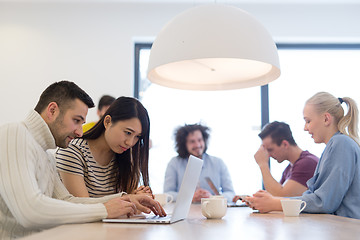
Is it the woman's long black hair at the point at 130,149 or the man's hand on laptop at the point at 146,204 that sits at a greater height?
the woman's long black hair at the point at 130,149

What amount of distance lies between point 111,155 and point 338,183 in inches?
41.4

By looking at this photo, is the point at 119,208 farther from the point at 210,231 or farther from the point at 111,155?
the point at 111,155

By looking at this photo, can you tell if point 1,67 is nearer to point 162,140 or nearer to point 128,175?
point 162,140

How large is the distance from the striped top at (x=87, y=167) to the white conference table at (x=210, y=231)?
52 cm

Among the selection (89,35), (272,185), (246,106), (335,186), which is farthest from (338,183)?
(89,35)

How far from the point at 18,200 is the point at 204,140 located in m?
2.58

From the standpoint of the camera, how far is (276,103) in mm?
4367

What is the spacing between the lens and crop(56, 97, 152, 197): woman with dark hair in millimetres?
1748

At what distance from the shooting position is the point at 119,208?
4.50 feet

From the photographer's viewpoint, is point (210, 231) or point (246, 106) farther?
point (246, 106)

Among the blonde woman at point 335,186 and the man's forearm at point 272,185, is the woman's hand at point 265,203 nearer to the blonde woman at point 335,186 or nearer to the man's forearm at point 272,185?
the blonde woman at point 335,186

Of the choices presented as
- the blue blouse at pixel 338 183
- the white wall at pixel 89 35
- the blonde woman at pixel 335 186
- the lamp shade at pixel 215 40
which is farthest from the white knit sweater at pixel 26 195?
the white wall at pixel 89 35

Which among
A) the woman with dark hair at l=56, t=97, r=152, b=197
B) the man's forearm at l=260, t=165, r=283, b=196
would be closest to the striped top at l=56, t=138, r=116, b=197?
the woman with dark hair at l=56, t=97, r=152, b=197

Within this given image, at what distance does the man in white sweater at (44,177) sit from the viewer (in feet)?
4.03
